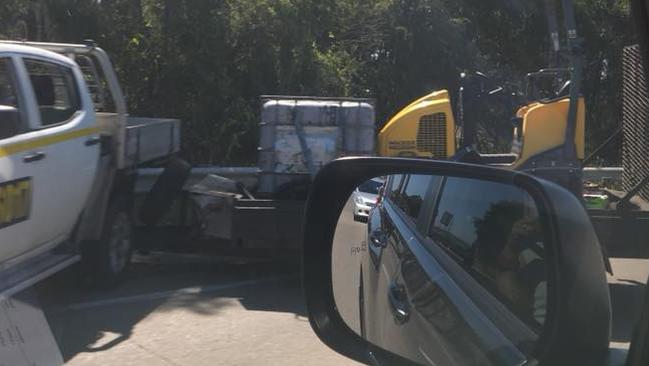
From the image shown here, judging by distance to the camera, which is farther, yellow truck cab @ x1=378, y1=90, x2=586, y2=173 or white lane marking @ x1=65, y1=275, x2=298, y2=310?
yellow truck cab @ x1=378, y1=90, x2=586, y2=173

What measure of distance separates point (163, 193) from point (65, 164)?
168 cm

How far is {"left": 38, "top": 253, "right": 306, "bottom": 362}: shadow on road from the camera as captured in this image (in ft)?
18.9

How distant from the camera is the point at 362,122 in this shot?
757 cm

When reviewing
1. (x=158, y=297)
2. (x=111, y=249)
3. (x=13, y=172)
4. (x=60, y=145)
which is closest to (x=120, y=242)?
(x=111, y=249)

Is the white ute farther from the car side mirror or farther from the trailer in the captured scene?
the car side mirror

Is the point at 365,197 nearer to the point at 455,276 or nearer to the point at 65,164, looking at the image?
the point at 455,276

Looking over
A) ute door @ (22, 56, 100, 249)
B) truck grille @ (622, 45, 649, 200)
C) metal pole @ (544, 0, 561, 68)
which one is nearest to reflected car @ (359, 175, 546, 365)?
ute door @ (22, 56, 100, 249)

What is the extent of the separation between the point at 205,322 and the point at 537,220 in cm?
475

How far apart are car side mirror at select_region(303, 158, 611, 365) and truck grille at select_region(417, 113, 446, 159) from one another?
485 centimetres

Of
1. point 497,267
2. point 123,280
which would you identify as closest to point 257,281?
point 123,280

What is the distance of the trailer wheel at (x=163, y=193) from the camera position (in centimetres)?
771

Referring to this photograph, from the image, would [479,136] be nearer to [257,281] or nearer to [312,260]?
[257,281]

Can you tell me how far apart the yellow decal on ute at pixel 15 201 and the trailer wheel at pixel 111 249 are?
1.33 meters

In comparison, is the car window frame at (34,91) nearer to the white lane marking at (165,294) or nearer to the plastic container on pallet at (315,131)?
the white lane marking at (165,294)
